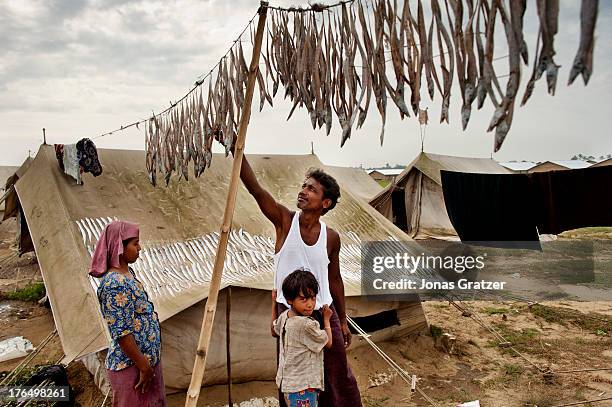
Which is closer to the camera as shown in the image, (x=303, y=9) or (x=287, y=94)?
(x=303, y=9)

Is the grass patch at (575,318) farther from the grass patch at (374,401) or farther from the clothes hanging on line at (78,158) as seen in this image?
the clothes hanging on line at (78,158)

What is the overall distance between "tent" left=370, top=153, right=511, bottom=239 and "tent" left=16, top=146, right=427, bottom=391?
3737 millimetres

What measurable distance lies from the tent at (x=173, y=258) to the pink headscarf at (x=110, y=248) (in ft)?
2.82

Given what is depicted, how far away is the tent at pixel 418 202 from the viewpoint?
8.66 m

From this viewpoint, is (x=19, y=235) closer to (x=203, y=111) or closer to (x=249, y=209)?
(x=249, y=209)

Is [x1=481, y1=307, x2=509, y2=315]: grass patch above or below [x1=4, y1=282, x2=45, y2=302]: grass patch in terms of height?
below

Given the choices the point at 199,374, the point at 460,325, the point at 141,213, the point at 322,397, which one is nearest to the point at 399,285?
the point at 460,325

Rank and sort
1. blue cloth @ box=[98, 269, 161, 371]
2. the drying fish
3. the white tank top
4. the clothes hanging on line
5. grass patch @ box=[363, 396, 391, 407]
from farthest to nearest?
the clothes hanging on line, grass patch @ box=[363, 396, 391, 407], the white tank top, blue cloth @ box=[98, 269, 161, 371], the drying fish

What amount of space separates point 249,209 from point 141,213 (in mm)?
1190

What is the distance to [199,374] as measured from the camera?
1.70 m

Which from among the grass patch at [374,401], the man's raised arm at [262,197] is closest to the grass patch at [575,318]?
the grass patch at [374,401]

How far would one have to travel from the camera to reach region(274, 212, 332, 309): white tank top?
82.0 inches

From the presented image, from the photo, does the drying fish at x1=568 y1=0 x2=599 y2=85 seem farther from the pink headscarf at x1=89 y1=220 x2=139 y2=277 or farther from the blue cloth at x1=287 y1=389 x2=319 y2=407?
the pink headscarf at x1=89 y1=220 x2=139 y2=277

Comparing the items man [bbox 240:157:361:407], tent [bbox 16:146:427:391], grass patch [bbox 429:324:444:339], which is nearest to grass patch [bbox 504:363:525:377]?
grass patch [bbox 429:324:444:339]
